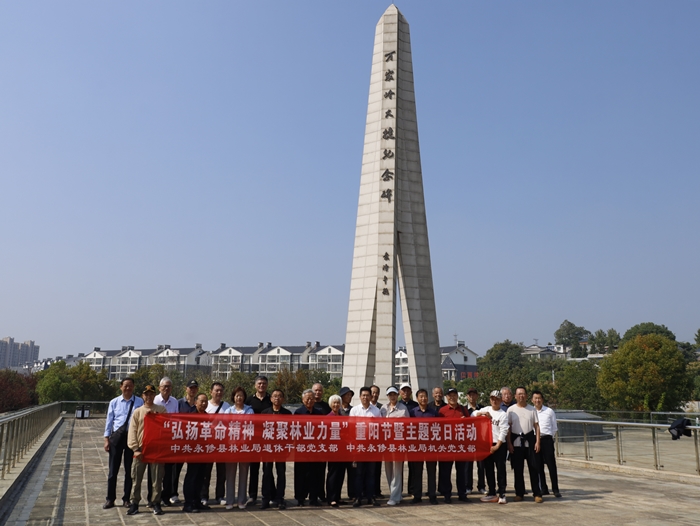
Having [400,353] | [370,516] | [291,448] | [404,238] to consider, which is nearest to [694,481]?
[370,516]

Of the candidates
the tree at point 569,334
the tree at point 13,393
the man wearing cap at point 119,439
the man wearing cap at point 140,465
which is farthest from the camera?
the tree at point 569,334

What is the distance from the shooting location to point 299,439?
8.52 metres

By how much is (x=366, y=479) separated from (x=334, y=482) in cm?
48

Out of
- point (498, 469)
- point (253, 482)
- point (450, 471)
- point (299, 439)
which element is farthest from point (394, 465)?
point (253, 482)

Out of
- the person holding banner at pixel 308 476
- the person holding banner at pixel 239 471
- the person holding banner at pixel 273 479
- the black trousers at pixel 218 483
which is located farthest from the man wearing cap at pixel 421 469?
the black trousers at pixel 218 483

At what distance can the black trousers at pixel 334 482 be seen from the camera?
841cm

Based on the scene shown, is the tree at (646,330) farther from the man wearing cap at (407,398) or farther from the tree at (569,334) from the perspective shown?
the man wearing cap at (407,398)

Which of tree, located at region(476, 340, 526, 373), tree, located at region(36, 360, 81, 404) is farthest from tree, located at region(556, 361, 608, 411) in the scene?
tree, located at region(476, 340, 526, 373)

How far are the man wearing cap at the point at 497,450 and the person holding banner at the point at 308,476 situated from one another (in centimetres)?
252

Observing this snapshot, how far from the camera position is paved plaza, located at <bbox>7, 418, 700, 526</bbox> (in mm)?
7289

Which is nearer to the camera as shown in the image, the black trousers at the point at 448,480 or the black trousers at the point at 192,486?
the black trousers at the point at 192,486

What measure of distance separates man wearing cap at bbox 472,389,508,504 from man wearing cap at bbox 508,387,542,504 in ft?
0.42

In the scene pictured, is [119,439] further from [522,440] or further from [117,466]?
[522,440]

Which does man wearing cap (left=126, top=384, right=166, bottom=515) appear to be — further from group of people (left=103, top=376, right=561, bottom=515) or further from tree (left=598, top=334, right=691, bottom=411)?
tree (left=598, top=334, right=691, bottom=411)
